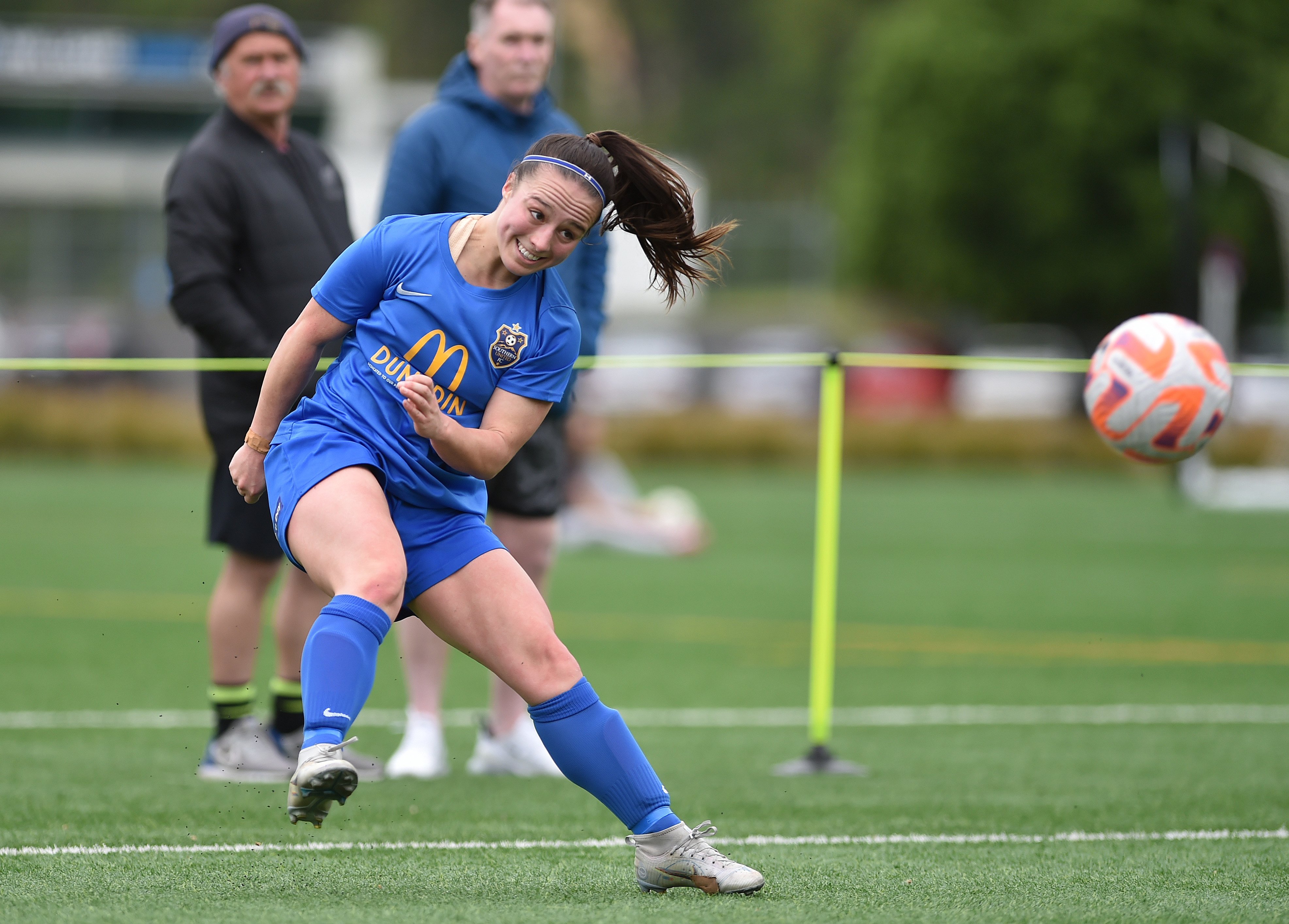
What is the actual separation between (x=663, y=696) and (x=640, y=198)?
3.91 metres

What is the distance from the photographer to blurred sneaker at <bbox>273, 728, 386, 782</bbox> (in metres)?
5.37

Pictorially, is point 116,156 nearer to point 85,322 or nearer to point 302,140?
point 85,322

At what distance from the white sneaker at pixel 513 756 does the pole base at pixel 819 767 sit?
805 mm

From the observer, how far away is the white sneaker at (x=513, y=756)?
561 cm

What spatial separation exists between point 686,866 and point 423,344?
1.37m

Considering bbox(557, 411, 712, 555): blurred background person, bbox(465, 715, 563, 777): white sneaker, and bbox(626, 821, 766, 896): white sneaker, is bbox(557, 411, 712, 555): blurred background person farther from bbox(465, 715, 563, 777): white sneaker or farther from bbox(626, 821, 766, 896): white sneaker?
bbox(626, 821, 766, 896): white sneaker

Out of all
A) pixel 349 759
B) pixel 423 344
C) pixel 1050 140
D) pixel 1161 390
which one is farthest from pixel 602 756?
pixel 1050 140

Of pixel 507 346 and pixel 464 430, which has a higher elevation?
pixel 507 346

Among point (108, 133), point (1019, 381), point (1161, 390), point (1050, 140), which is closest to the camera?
point (1161, 390)

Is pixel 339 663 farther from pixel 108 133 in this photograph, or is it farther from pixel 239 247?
pixel 108 133

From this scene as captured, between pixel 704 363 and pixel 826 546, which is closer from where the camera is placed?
pixel 826 546

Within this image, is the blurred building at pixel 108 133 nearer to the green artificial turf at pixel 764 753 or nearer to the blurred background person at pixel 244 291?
the green artificial turf at pixel 764 753

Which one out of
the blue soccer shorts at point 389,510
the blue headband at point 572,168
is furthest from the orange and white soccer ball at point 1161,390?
the blue soccer shorts at point 389,510

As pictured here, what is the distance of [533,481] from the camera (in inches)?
218
